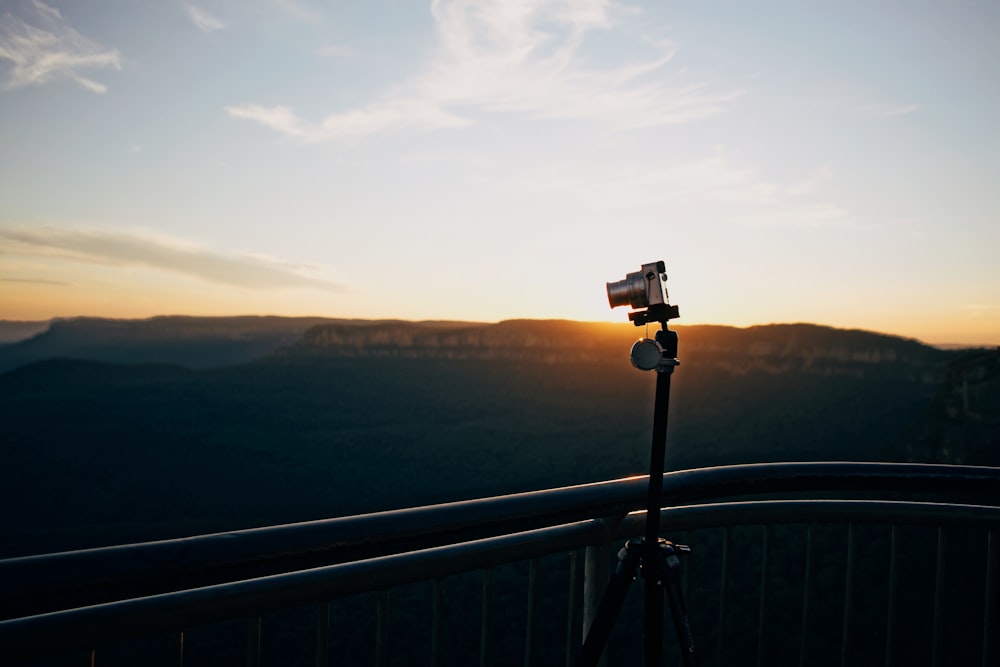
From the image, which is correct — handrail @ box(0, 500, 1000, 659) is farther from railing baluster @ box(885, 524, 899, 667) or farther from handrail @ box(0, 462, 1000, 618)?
railing baluster @ box(885, 524, 899, 667)

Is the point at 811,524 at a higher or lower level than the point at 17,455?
higher

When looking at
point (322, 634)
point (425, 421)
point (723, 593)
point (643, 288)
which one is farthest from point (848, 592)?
point (425, 421)

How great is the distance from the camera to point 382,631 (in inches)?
61.4

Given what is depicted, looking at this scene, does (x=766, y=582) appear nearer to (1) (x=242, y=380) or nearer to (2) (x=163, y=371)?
(1) (x=242, y=380)

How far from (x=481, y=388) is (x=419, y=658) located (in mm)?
38545

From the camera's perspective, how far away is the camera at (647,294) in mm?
1854

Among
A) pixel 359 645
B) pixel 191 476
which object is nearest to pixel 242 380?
pixel 191 476

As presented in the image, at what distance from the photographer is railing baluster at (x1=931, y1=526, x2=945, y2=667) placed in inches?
88.2

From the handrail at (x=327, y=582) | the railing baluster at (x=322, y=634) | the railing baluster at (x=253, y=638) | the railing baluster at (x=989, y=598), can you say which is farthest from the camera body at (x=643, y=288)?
the railing baluster at (x=989, y=598)

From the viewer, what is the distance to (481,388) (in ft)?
219

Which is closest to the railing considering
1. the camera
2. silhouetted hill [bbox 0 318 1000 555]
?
the camera

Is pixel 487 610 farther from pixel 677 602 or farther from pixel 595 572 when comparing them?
pixel 677 602

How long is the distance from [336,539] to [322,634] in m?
0.21

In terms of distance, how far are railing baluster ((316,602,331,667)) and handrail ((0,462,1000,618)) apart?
0.11m
